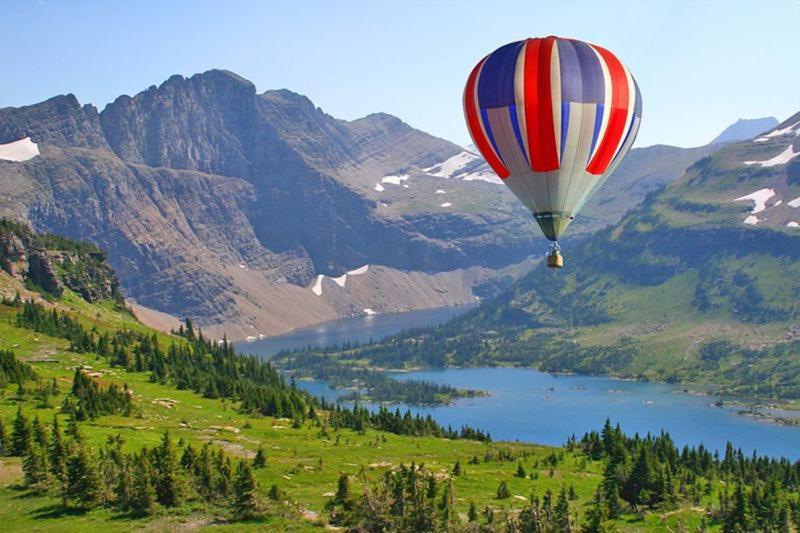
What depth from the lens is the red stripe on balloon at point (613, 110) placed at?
69750 millimetres

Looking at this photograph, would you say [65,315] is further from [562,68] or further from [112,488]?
[562,68]

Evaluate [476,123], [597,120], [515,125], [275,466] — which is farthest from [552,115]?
[275,466]

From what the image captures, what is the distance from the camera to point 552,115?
67.6 metres

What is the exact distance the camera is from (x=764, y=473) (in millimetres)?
120312

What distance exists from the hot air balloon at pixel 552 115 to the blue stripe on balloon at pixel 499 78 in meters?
0.08

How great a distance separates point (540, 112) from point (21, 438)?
50.4m

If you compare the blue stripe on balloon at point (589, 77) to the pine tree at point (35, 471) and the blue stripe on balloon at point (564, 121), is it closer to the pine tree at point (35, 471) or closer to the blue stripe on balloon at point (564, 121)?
the blue stripe on balloon at point (564, 121)

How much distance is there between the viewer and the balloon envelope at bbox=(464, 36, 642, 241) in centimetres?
6775

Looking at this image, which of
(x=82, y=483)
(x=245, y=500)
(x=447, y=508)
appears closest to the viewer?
(x=447, y=508)

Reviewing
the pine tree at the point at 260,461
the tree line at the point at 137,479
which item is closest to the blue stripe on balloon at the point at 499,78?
the tree line at the point at 137,479

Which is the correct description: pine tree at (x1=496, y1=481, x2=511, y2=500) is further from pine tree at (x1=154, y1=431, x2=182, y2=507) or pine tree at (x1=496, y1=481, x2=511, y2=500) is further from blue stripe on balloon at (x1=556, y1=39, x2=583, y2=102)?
blue stripe on balloon at (x1=556, y1=39, x2=583, y2=102)

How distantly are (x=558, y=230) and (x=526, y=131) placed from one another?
8.27 meters

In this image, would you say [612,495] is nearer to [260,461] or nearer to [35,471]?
[260,461]

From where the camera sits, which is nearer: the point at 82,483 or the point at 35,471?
the point at 82,483
